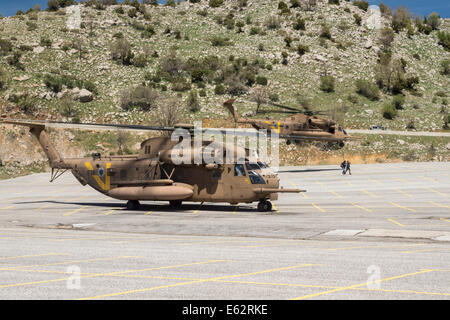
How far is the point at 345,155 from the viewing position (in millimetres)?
64625

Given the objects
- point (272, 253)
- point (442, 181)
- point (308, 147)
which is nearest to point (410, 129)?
point (308, 147)

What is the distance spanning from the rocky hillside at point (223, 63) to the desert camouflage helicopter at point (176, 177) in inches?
1501

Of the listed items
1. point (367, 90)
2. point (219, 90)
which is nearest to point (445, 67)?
point (367, 90)

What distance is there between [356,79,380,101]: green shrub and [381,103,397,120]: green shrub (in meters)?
4.56

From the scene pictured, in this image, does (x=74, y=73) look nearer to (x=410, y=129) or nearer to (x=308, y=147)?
(x=308, y=147)

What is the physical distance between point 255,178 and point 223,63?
60588 mm

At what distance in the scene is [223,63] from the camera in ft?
271

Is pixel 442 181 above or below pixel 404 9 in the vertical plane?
below

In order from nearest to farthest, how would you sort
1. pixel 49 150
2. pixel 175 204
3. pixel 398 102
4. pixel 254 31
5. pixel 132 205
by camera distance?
pixel 132 205 → pixel 175 204 → pixel 49 150 → pixel 398 102 → pixel 254 31

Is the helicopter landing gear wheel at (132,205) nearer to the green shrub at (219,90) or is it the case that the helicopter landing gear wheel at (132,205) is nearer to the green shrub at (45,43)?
the green shrub at (219,90)

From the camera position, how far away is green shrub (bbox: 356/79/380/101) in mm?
78062

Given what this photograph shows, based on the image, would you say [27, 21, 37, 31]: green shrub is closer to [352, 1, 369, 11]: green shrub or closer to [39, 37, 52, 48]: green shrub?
[39, 37, 52, 48]: green shrub

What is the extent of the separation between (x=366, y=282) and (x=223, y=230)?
9634 mm

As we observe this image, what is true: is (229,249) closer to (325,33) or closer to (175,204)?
(175,204)
